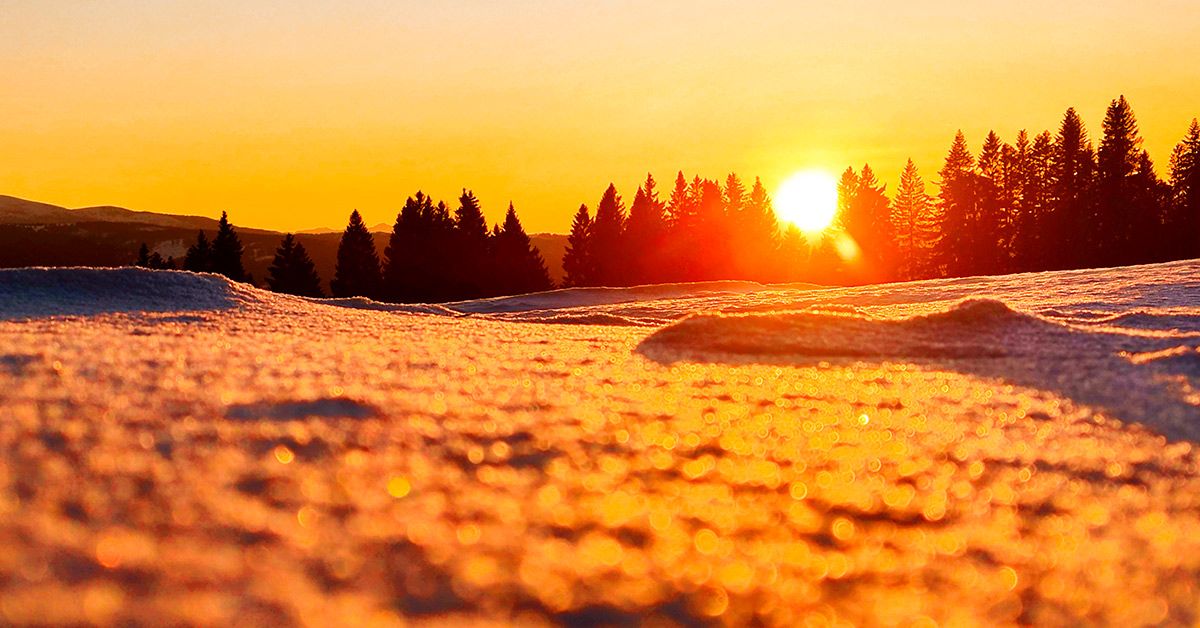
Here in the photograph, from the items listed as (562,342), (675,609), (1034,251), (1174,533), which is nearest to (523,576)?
(675,609)

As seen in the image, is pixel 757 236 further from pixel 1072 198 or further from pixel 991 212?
pixel 1072 198

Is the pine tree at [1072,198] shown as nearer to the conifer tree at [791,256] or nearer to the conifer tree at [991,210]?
the conifer tree at [991,210]

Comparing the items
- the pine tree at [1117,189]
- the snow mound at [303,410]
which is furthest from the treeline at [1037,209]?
the snow mound at [303,410]

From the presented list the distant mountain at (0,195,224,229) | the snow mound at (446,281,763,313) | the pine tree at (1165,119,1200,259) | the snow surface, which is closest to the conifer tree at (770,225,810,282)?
the pine tree at (1165,119,1200,259)

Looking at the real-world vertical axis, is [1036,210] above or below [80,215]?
below

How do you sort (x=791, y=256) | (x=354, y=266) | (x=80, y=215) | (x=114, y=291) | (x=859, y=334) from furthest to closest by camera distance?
(x=80, y=215)
(x=791, y=256)
(x=354, y=266)
(x=114, y=291)
(x=859, y=334)

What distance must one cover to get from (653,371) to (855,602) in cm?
248

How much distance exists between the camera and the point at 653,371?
12.5 feet

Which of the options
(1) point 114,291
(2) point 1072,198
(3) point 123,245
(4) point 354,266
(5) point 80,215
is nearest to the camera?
(1) point 114,291

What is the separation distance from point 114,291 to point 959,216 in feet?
172

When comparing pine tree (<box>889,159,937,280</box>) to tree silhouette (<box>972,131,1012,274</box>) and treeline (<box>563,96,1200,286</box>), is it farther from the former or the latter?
tree silhouette (<box>972,131,1012,274</box>)

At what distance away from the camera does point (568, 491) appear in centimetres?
176

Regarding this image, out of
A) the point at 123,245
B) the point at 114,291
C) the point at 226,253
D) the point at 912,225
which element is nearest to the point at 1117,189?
the point at 912,225

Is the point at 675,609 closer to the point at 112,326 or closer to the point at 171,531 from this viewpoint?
the point at 171,531
